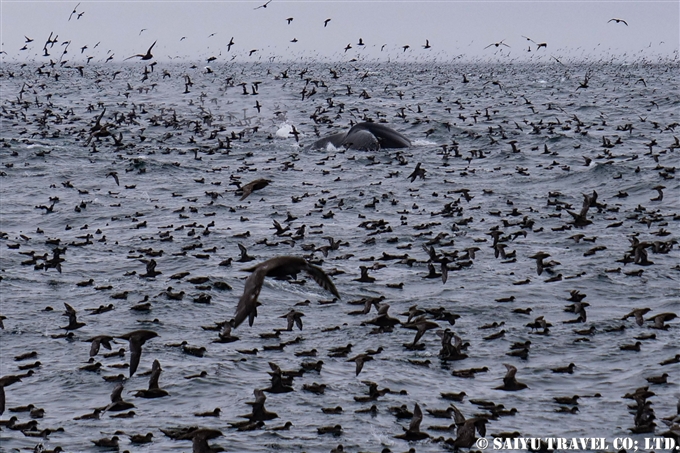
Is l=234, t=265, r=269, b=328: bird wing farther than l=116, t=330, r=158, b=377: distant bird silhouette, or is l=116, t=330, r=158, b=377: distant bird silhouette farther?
l=116, t=330, r=158, b=377: distant bird silhouette

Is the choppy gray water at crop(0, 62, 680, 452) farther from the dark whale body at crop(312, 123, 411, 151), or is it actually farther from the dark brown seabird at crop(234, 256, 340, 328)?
the dark brown seabird at crop(234, 256, 340, 328)

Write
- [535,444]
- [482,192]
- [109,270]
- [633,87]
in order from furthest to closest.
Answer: [633,87]
[482,192]
[109,270]
[535,444]

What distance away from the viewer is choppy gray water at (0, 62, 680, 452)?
19.7 m

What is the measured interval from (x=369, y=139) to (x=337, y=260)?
25.4 meters

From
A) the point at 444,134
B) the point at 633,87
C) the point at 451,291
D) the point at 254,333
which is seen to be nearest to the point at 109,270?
the point at 254,333

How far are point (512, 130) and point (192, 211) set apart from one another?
103ft

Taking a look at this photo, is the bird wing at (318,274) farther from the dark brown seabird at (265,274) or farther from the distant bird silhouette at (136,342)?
the distant bird silhouette at (136,342)

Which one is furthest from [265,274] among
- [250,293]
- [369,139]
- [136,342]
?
[369,139]

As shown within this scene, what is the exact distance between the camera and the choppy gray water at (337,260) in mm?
19688

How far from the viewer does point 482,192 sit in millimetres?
44312

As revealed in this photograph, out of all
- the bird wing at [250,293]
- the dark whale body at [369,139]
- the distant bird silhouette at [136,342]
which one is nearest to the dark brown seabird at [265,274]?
the bird wing at [250,293]

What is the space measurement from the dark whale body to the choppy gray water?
0.71 metres

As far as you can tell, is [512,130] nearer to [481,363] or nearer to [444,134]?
[444,134]

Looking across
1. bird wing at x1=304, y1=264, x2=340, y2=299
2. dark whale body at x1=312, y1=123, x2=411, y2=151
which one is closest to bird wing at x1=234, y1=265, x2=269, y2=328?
bird wing at x1=304, y1=264, x2=340, y2=299
